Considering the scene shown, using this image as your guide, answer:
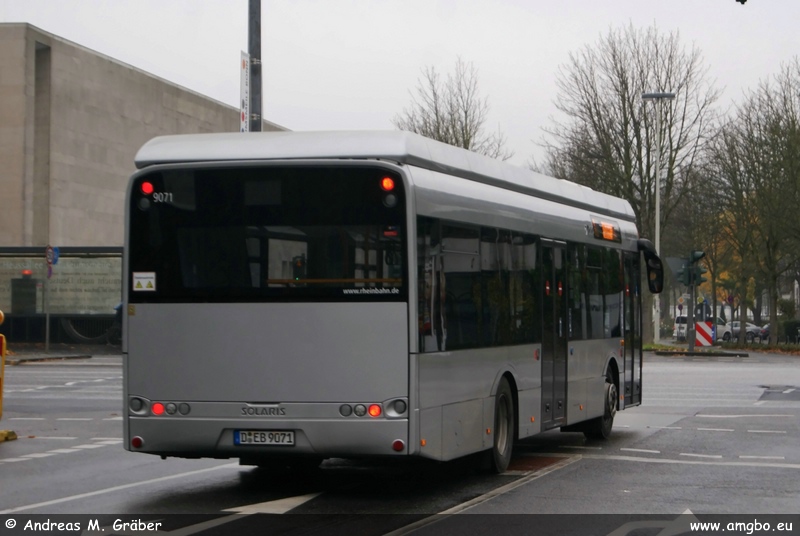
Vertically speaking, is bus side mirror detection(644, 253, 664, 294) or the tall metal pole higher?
the tall metal pole

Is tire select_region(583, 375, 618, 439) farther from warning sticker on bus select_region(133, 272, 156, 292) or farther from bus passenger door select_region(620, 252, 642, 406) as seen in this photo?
warning sticker on bus select_region(133, 272, 156, 292)

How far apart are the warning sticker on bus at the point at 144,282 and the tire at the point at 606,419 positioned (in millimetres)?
7418

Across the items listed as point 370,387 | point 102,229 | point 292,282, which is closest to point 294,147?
point 292,282

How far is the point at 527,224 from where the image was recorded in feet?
43.8

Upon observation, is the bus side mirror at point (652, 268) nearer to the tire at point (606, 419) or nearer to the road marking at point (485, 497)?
the tire at point (606, 419)

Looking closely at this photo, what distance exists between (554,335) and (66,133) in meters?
46.2

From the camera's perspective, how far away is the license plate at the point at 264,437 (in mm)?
10344

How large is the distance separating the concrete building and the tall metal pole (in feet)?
116

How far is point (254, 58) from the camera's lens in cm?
2045

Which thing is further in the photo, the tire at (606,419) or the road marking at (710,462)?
the tire at (606,419)

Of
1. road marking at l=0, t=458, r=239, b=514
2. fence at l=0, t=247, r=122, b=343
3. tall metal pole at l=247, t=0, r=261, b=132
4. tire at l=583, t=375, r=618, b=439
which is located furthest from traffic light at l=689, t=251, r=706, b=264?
road marking at l=0, t=458, r=239, b=514

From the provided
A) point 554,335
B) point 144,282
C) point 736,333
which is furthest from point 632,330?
point 736,333

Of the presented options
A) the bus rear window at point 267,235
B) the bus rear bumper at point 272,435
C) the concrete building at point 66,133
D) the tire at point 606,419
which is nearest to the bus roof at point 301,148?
the bus rear window at point 267,235

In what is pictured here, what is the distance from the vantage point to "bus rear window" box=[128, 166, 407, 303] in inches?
406
